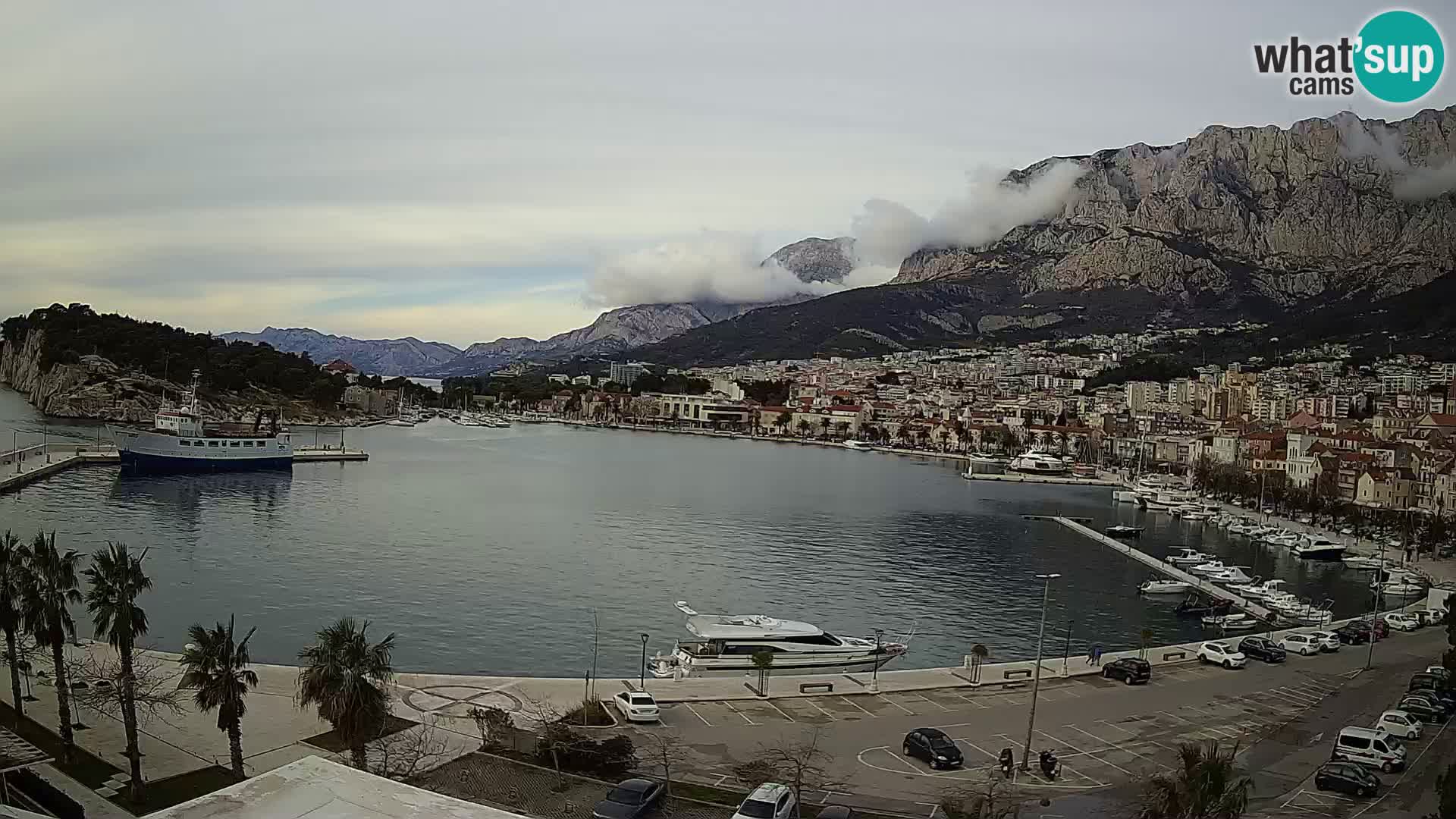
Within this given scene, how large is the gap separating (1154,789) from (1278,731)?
606cm

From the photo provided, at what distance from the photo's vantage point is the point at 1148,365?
113375 mm

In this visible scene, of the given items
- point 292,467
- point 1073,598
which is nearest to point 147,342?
point 292,467

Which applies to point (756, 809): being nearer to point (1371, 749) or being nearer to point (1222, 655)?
point (1371, 749)

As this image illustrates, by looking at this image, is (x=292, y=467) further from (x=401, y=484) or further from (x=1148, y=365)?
(x=1148, y=365)

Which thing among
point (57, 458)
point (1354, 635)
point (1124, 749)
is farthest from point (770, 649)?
point (57, 458)

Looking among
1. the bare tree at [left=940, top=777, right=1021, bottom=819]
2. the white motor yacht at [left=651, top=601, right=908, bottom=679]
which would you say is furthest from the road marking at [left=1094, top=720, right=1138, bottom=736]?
the white motor yacht at [left=651, top=601, right=908, bottom=679]

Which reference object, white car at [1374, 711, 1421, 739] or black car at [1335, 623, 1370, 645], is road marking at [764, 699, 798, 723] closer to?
white car at [1374, 711, 1421, 739]

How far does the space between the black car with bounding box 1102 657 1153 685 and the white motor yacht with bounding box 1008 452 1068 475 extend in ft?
172

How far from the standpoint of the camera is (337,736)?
39.1ft

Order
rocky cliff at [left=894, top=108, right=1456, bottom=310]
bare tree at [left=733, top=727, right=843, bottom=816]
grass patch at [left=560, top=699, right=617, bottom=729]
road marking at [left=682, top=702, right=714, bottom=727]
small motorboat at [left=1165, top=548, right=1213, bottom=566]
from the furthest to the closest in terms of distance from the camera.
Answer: rocky cliff at [left=894, top=108, right=1456, bottom=310]
small motorboat at [left=1165, top=548, right=1213, bottom=566]
road marking at [left=682, top=702, right=714, bottom=727]
grass patch at [left=560, top=699, right=617, bottom=729]
bare tree at [left=733, top=727, right=843, bottom=816]

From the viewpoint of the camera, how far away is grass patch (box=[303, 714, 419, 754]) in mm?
12203

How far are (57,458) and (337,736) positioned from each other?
42958 mm

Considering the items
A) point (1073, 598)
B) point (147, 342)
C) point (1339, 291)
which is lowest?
point (1073, 598)

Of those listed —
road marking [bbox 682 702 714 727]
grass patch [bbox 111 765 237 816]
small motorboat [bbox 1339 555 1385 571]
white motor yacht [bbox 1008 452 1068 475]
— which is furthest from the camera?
white motor yacht [bbox 1008 452 1068 475]
